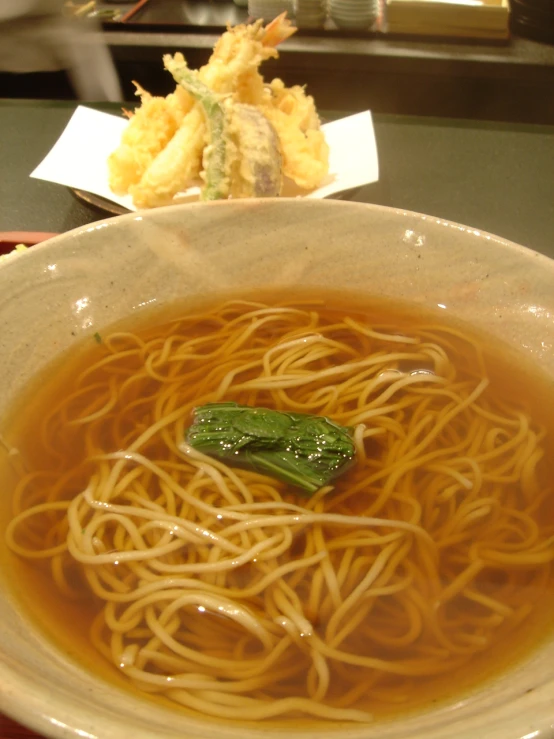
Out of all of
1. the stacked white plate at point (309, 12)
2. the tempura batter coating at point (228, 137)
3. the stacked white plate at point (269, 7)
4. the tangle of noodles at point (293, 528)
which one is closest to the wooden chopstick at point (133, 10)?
the stacked white plate at point (269, 7)

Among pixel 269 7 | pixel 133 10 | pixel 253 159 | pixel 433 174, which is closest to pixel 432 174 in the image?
pixel 433 174

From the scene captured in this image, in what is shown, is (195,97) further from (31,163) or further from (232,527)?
(232,527)

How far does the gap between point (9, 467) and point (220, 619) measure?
505 mm

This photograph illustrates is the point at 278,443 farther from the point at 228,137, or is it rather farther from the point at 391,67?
the point at 391,67

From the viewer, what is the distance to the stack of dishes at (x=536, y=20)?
348cm

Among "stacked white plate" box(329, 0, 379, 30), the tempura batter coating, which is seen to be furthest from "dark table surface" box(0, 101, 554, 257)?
"stacked white plate" box(329, 0, 379, 30)

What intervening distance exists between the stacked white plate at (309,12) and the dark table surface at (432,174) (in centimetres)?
118

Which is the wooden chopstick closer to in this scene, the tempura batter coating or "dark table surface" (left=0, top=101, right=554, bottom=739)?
"dark table surface" (left=0, top=101, right=554, bottom=739)

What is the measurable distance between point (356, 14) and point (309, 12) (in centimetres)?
28

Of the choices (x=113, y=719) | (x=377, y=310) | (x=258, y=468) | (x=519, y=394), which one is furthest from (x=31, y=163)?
(x=113, y=719)

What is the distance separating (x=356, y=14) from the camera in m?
3.59

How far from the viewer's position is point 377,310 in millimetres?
1569

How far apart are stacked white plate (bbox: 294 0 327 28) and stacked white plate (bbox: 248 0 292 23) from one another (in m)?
0.12

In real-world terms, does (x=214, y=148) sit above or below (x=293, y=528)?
above
